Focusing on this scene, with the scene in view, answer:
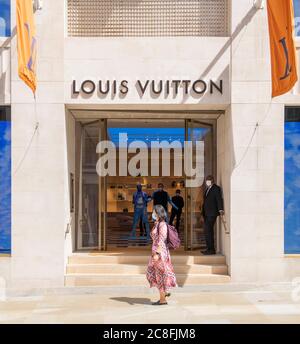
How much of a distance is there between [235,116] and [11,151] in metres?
4.94

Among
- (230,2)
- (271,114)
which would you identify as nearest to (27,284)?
(271,114)

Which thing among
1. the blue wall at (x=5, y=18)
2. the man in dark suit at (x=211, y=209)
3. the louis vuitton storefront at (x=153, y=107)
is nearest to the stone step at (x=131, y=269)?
the louis vuitton storefront at (x=153, y=107)

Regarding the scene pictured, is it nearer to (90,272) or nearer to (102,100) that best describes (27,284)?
(90,272)

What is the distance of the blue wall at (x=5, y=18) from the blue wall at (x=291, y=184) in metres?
→ 6.54

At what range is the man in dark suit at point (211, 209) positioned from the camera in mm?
12453

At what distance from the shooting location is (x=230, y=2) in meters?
11.7

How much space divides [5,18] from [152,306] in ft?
22.8

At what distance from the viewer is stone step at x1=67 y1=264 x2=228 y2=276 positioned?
38.4 ft

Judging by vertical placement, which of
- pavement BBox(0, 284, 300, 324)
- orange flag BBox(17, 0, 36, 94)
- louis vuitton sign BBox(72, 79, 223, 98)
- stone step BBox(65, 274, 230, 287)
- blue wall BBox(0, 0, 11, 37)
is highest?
blue wall BBox(0, 0, 11, 37)

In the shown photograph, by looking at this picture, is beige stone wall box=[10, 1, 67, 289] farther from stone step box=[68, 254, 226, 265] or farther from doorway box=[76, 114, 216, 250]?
doorway box=[76, 114, 216, 250]

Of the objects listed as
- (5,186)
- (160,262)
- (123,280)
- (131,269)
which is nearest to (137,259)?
→ (131,269)

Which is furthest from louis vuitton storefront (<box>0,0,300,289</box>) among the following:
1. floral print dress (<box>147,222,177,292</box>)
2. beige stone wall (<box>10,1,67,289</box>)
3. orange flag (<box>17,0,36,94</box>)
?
floral print dress (<box>147,222,177,292</box>)

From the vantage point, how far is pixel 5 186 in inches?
461

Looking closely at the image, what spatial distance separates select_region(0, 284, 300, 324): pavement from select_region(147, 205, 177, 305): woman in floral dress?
35 centimetres
